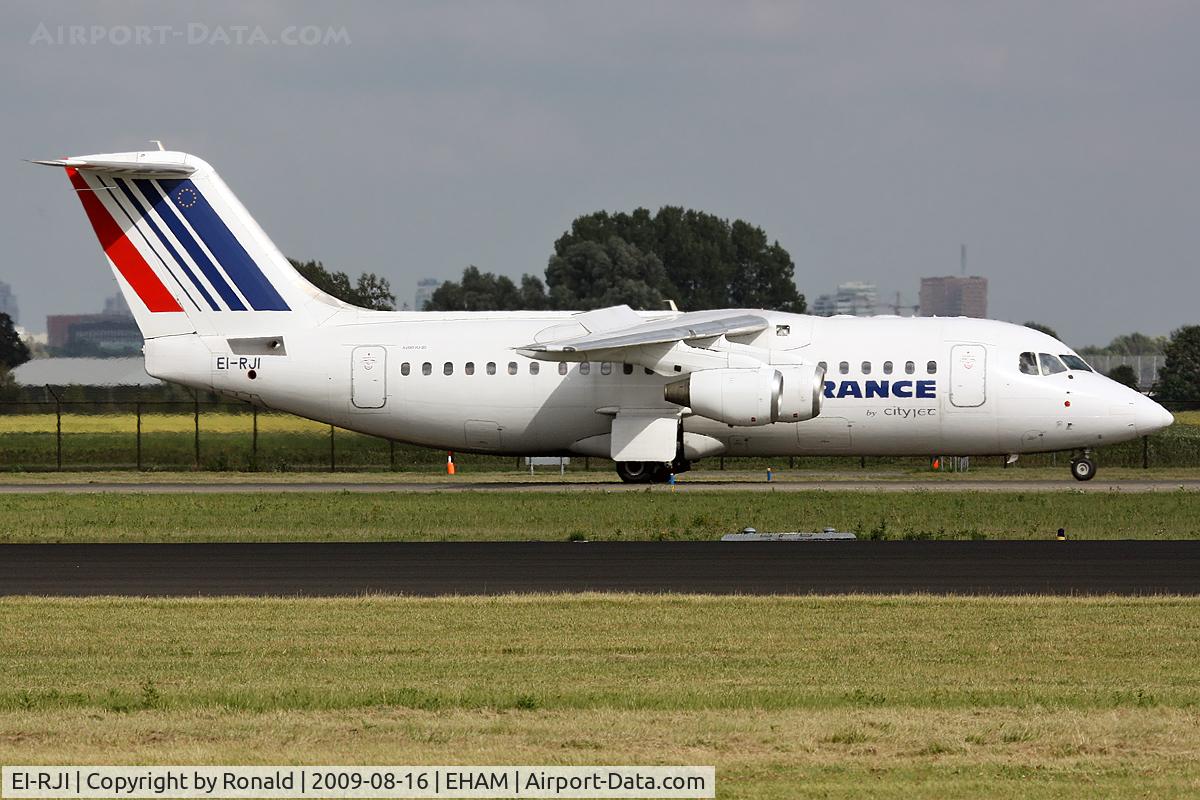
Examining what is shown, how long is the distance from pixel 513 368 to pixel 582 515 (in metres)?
8.40

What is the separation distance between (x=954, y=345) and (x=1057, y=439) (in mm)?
3082

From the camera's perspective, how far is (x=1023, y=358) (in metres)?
37.1

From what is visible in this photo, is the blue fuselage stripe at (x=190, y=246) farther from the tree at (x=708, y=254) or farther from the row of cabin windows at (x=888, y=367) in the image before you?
the tree at (x=708, y=254)

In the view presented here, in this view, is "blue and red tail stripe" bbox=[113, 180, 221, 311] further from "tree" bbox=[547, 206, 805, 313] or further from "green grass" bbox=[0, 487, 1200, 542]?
"tree" bbox=[547, 206, 805, 313]

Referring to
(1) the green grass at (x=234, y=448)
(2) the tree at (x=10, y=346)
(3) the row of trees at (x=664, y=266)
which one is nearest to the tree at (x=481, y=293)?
(3) the row of trees at (x=664, y=266)

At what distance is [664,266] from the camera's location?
12106 cm

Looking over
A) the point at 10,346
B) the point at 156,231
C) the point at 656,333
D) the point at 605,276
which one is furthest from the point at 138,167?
the point at 605,276

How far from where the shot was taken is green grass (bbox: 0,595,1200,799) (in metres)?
10.4

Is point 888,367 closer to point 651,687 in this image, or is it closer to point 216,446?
point 216,446

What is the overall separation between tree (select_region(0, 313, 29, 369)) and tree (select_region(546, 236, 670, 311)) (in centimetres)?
3069

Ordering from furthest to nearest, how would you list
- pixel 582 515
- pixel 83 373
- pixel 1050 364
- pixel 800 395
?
pixel 83 373 < pixel 1050 364 < pixel 800 395 < pixel 582 515

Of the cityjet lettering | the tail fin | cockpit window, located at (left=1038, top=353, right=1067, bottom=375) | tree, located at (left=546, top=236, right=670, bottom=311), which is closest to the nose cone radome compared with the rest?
cockpit window, located at (left=1038, top=353, right=1067, bottom=375)

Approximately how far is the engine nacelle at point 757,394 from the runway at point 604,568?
1074 centimetres

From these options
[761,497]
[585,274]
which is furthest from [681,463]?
[585,274]
